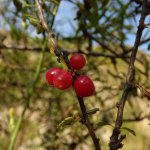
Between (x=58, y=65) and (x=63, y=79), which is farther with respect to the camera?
(x=58, y=65)

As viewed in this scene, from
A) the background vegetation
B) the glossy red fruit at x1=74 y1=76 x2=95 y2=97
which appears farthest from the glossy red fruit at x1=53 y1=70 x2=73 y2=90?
the background vegetation

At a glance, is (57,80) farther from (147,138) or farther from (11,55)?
(147,138)

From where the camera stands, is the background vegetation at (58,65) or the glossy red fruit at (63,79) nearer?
the glossy red fruit at (63,79)

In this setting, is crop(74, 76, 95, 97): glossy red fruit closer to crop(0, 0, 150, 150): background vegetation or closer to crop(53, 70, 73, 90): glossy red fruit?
crop(53, 70, 73, 90): glossy red fruit

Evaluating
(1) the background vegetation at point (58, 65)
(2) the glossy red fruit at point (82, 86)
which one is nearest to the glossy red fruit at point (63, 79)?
(2) the glossy red fruit at point (82, 86)

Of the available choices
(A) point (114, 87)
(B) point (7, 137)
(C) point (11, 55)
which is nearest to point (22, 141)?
(B) point (7, 137)

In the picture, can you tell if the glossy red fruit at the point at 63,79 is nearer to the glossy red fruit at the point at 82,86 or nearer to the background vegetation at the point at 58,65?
the glossy red fruit at the point at 82,86

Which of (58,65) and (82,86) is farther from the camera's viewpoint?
(58,65)

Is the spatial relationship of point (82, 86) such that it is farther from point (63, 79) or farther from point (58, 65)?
point (58, 65)

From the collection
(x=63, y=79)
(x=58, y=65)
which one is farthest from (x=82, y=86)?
(x=58, y=65)
